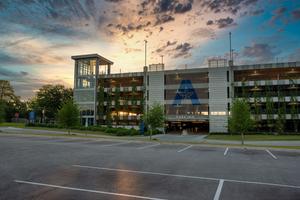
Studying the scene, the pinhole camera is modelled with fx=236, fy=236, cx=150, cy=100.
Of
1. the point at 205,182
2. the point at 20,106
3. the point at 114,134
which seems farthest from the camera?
the point at 20,106

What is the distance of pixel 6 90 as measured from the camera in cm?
8438

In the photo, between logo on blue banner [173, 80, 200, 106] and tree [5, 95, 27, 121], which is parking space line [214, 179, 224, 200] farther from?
tree [5, 95, 27, 121]

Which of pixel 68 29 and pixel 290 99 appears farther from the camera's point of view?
pixel 290 99

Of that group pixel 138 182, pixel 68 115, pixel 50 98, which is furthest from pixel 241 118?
pixel 50 98

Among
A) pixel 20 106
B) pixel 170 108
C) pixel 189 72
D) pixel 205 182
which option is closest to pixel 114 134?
pixel 170 108

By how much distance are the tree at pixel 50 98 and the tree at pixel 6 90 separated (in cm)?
1233

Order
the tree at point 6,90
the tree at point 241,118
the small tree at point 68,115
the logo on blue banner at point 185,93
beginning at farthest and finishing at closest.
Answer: the tree at point 6,90
the logo on blue banner at point 185,93
the small tree at point 68,115
the tree at point 241,118

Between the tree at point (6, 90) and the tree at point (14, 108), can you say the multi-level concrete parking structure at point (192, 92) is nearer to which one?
the tree at point (6, 90)

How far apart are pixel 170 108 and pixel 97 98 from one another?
19.1 meters

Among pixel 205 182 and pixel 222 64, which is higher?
pixel 222 64

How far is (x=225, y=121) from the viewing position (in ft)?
162

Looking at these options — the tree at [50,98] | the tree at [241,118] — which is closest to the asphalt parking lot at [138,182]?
the tree at [241,118]

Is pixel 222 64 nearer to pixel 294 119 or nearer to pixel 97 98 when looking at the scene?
pixel 294 119

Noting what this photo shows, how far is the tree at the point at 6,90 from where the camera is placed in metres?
83.6
